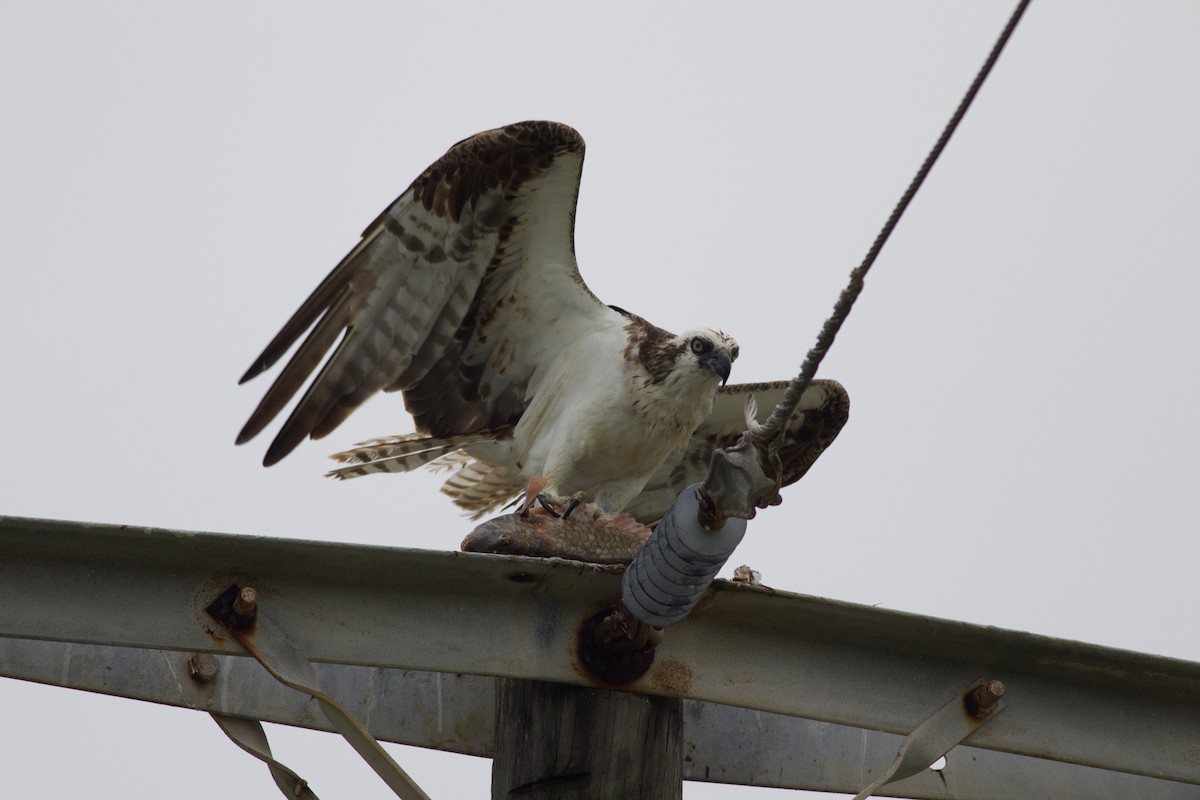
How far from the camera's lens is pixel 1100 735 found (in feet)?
11.7

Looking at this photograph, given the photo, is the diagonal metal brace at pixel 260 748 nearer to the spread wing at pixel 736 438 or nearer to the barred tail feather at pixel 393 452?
the barred tail feather at pixel 393 452

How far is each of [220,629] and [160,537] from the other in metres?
0.25

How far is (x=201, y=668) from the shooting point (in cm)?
384

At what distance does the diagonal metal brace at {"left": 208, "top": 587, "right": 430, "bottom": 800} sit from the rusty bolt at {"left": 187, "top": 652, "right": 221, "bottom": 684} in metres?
1.00

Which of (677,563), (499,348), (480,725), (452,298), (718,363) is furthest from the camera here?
(499,348)

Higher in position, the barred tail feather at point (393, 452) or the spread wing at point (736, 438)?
the spread wing at point (736, 438)

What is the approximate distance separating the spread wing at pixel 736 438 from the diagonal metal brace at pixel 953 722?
10.4 ft

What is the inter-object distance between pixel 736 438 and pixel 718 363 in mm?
1001

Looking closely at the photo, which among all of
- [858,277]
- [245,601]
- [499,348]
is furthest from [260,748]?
[499,348]

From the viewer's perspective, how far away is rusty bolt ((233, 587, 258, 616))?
2830 mm

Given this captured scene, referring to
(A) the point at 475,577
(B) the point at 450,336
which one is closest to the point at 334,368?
(B) the point at 450,336

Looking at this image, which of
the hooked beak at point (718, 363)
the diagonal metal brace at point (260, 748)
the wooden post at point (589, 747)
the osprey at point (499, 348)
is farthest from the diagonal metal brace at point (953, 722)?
the hooked beak at point (718, 363)

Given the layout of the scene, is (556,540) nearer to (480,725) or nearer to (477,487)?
(480,725)

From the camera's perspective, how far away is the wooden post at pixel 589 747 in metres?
3.24
